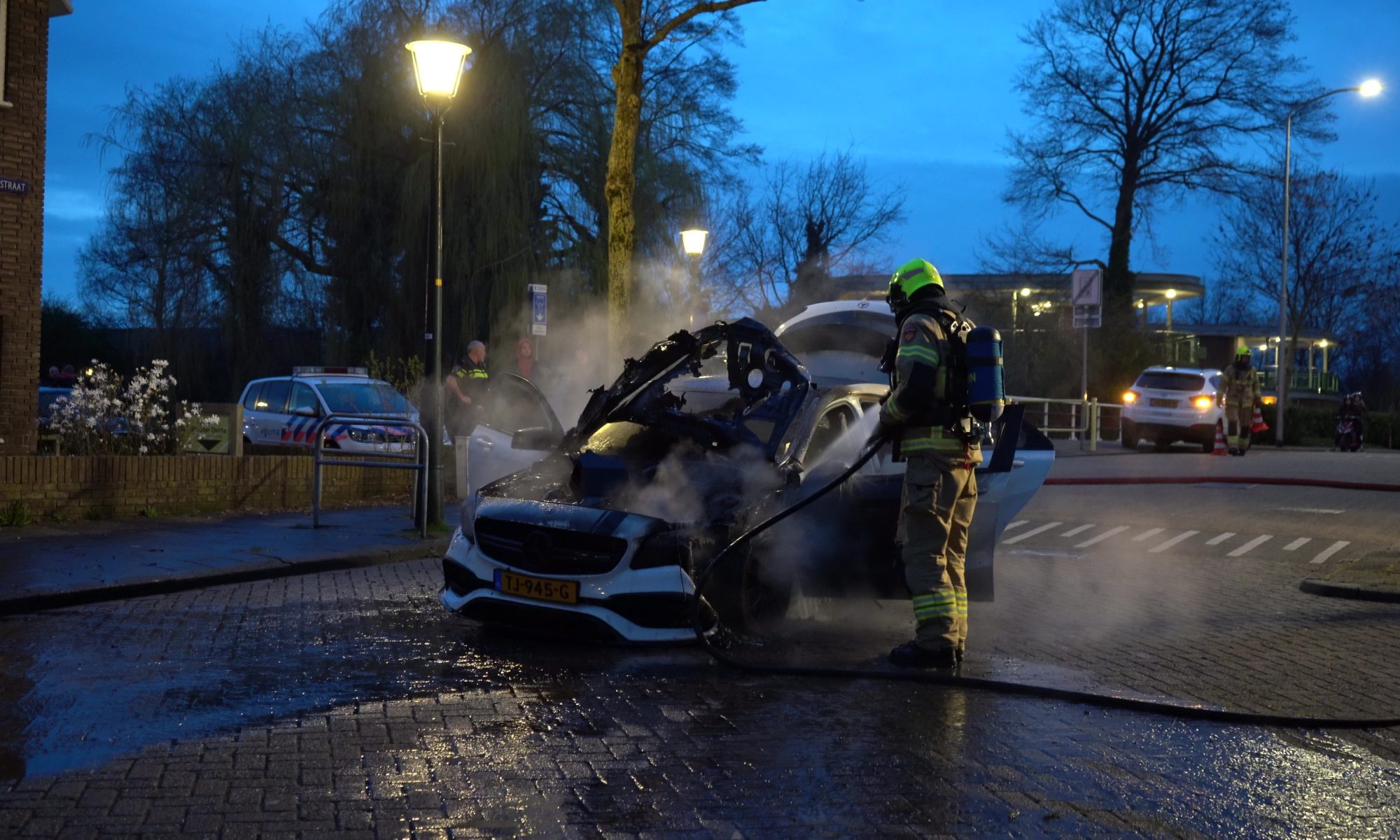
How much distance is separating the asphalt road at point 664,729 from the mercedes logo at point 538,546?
501 mm

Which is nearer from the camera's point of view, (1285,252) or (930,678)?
(930,678)

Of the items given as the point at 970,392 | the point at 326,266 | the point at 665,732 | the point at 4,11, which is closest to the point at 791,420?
the point at 970,392

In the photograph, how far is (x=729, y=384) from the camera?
823 cm

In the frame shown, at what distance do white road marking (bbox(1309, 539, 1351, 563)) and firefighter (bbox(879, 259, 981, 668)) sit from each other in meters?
5.99

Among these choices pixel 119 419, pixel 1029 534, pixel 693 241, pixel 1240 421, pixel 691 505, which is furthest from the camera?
pixel 1240 421

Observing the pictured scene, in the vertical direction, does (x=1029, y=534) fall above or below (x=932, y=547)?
below

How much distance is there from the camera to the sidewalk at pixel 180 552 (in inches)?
336

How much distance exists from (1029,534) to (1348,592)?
12.2 ft

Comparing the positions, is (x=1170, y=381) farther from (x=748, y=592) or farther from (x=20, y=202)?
(x=748, y=592)

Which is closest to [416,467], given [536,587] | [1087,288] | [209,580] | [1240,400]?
[209,580]

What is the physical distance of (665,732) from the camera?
17.0ft

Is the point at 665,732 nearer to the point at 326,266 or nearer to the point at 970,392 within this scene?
the point at 970,392

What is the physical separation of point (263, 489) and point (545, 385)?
299 inches

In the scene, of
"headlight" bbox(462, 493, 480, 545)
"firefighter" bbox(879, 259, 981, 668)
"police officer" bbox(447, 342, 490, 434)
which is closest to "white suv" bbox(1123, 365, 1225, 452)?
"police officer" bbox(447, 342, 490, 434)
